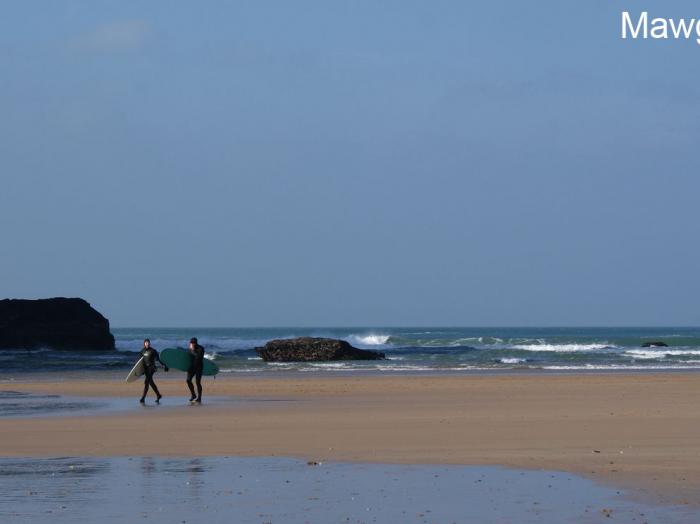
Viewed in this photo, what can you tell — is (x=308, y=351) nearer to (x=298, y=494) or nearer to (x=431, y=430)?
(x=431, y=430)

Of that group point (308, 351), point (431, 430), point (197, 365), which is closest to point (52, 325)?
point (308, 351)

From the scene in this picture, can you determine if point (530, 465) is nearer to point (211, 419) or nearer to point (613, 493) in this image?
point (613, 493)

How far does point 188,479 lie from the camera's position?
1211 centimetres

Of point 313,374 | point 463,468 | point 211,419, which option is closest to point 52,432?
point 211,419

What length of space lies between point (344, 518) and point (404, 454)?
4799mm

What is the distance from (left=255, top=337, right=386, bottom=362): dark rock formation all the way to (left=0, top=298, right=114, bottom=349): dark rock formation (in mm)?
28533

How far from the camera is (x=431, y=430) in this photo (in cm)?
1769

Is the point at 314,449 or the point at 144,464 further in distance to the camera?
the point at 314,449

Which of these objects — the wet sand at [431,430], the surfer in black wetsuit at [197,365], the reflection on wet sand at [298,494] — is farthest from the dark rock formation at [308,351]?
the reflection on wet sand at [298,494]

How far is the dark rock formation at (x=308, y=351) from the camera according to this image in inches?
2255

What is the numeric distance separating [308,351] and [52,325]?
32664mm

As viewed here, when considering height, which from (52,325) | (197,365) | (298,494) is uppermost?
(52,325)

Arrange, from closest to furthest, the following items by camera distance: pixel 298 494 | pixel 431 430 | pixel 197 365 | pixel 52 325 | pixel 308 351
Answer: pixel 298 494 → pixel 431 430 → pixel 197 365 → pixel 308 351 → pixel 52 325

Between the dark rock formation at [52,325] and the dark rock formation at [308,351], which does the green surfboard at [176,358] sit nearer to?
the dark rock formation at [308,351]
